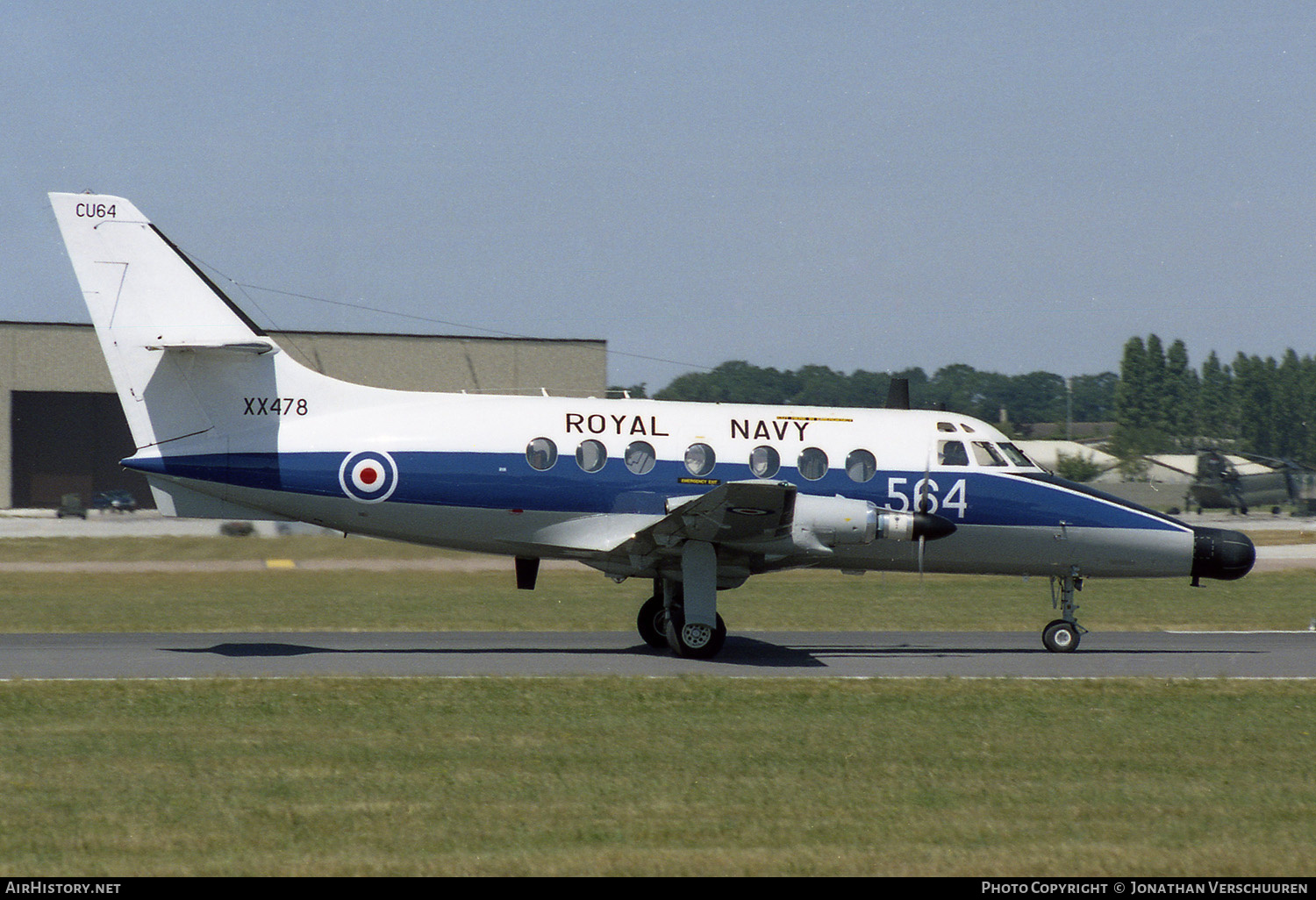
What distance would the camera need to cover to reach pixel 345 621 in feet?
79.6

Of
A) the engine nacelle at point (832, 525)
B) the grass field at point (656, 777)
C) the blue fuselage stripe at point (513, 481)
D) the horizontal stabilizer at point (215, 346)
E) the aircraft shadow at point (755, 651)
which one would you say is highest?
the horizontal stabilizer at point (215, 346)

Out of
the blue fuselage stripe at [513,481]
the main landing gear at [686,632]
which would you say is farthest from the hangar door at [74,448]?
the main landing gear at [686,632]

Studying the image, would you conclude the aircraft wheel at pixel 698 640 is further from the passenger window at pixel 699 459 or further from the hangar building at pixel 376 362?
the hangar building at pixel 376 362

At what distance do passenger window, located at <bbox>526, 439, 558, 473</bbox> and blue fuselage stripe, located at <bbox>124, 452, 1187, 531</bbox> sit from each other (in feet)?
0.28

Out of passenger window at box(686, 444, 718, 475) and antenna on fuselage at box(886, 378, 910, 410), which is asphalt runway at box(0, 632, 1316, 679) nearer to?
passenger window at box(686, 444, 718, 475)

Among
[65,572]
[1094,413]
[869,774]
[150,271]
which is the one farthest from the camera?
[1094,413]

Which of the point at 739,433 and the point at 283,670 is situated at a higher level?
the point at 739,433

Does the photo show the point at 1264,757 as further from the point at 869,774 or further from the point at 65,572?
the point at 65,572

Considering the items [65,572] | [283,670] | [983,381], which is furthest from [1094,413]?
[283,670]

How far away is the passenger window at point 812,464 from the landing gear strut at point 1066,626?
4.30 metres

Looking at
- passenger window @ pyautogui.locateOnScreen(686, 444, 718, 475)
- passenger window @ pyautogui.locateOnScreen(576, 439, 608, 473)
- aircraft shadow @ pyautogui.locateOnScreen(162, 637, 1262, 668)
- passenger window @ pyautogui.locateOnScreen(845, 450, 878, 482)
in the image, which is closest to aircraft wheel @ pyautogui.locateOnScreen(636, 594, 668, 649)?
aircraft shadow @ pyautogui.locateOnScreen(162, 637, 1262, 668)

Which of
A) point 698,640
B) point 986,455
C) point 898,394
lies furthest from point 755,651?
point 898,394

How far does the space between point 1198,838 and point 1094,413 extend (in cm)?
15744

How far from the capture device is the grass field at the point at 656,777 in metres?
8.59
